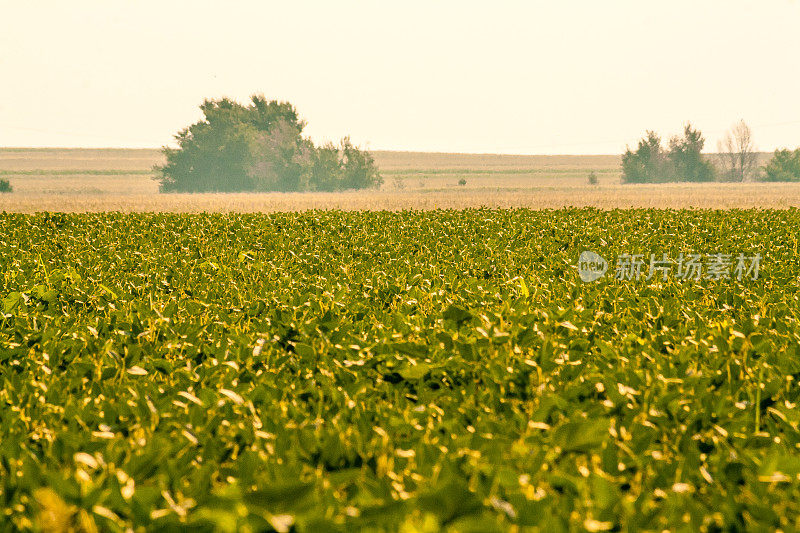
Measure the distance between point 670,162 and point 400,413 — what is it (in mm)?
98733

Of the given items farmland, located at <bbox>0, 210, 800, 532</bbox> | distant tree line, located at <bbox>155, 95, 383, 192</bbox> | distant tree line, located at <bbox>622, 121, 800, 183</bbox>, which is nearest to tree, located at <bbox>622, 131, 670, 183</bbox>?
distant tree line, located at <bbox>622, 121, 800, 183</bbox>

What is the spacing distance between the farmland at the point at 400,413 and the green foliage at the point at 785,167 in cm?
10205

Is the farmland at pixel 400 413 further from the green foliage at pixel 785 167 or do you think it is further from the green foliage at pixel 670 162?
the green foliage at pixel 785 167

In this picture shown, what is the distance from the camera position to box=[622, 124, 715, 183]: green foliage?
93.2 m

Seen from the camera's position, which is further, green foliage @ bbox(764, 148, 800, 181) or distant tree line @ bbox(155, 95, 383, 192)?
green foliage @ bbox(764, 148, 800, 181)

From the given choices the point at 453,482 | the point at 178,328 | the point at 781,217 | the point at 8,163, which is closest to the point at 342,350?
the point at 178,328

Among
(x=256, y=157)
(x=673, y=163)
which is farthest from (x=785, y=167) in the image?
(x=256, y=157)

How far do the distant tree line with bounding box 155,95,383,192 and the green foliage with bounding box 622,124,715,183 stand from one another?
111ft

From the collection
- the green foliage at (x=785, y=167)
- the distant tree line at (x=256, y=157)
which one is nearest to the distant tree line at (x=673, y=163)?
the green foliage at (x=785, y=167)

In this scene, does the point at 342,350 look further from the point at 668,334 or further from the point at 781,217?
the point at 781,217

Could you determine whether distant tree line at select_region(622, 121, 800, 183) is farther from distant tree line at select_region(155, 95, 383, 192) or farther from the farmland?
the farmland

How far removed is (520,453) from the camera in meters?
2.25

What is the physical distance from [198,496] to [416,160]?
503 feet

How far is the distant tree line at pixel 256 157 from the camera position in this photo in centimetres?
8050
